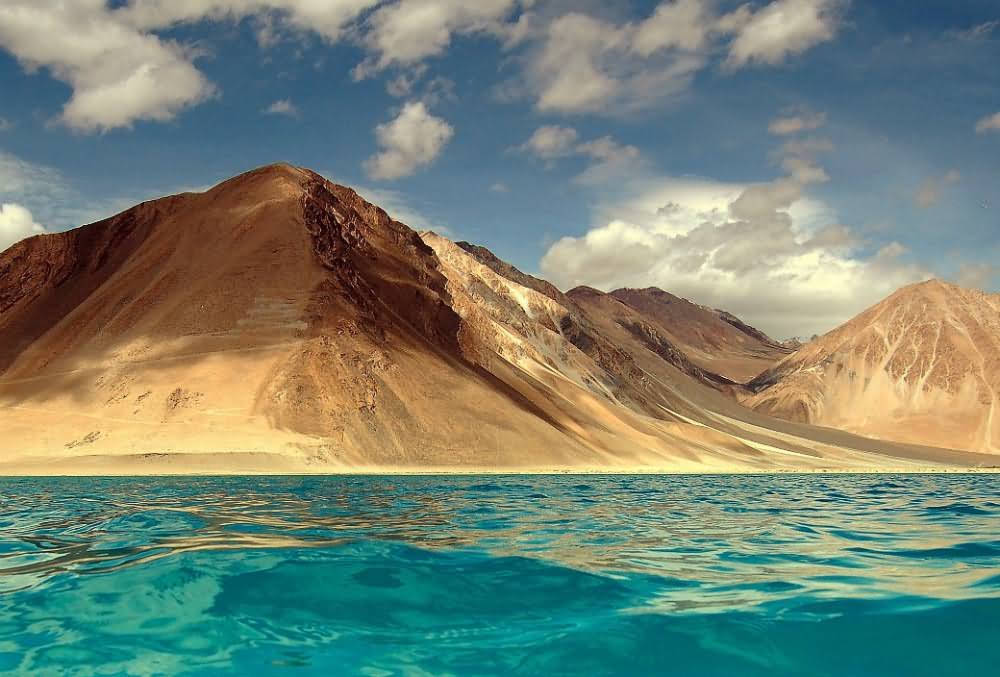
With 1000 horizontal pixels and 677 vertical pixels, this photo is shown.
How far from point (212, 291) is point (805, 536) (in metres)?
82.5

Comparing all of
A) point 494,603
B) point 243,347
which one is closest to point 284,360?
point 243,347

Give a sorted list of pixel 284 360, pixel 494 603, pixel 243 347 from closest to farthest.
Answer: pixel 494 603 → pixel 284 360 → pixel 243 347

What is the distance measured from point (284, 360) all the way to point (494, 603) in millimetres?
75107

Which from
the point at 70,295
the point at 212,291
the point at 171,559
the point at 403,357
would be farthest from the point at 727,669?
the point at 70,295

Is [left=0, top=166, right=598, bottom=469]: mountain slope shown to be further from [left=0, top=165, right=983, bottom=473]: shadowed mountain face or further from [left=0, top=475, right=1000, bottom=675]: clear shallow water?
[left=0, top=475, right=1000, bottom=675]: clear shallow water

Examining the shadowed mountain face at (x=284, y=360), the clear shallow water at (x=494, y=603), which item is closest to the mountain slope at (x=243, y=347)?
the shadowed mountain face at (x=284, y=360)

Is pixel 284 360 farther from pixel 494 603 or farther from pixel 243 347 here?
pixel 494 603

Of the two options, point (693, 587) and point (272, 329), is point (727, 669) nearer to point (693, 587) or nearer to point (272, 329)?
point (693, 587)

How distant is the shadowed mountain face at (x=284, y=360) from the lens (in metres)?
73.0

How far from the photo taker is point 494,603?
9219 millimetres

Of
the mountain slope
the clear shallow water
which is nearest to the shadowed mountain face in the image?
the mountain slope

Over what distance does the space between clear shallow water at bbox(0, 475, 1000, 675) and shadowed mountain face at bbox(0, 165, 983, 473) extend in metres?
55.3

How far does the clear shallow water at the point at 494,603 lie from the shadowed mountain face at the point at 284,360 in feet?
181

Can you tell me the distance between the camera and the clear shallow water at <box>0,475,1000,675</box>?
715cm
